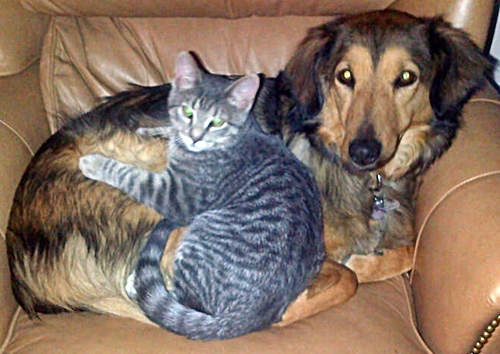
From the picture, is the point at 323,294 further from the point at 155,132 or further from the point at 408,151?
the point at 155,132

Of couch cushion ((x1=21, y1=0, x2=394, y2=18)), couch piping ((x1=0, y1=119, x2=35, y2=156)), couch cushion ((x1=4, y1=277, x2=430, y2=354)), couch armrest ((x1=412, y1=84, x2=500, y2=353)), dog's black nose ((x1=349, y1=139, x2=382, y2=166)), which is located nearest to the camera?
couch armrest ((x1=412, y1=84, x2=500, y2=353))

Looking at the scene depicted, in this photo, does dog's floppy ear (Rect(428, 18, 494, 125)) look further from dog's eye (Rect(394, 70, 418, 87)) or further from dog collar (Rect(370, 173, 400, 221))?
dog collar (Rect(370, 173, 400, 221))

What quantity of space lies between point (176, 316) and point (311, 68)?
2.43 feet

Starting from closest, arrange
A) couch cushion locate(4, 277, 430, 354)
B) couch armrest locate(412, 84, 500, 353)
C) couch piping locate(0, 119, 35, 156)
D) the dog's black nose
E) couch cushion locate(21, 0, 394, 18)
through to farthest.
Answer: couch armrest locate(412, 84, 500, 353) < couch cushion locate(4, 277, 430, 354) < the dog's black nose < couch piping locate(0, 119, 35, 156) < couch cushion locate(21, 0, 394, 18)

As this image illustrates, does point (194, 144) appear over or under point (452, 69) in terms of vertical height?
under

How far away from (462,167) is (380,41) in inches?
14.4

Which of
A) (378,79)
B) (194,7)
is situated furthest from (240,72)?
(378,79)

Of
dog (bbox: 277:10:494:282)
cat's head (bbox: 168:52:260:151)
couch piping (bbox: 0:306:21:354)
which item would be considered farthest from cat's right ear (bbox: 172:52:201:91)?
couch piping (bbox: 0:306:21:354)

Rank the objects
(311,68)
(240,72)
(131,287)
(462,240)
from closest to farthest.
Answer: (462,240)
(131,287)
(311,68)
(240,72)

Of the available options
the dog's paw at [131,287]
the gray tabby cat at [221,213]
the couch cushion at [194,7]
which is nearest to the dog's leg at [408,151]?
the gray tabby cat at [221,213]

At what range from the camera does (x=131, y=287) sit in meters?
1.41

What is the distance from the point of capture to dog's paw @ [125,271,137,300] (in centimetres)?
139

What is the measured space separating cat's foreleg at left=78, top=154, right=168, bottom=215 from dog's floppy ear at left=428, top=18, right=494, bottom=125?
0.74 meters

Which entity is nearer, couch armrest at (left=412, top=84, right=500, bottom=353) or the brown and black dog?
couch armrest at (left=412, top=84, right=500, bottom=353)
